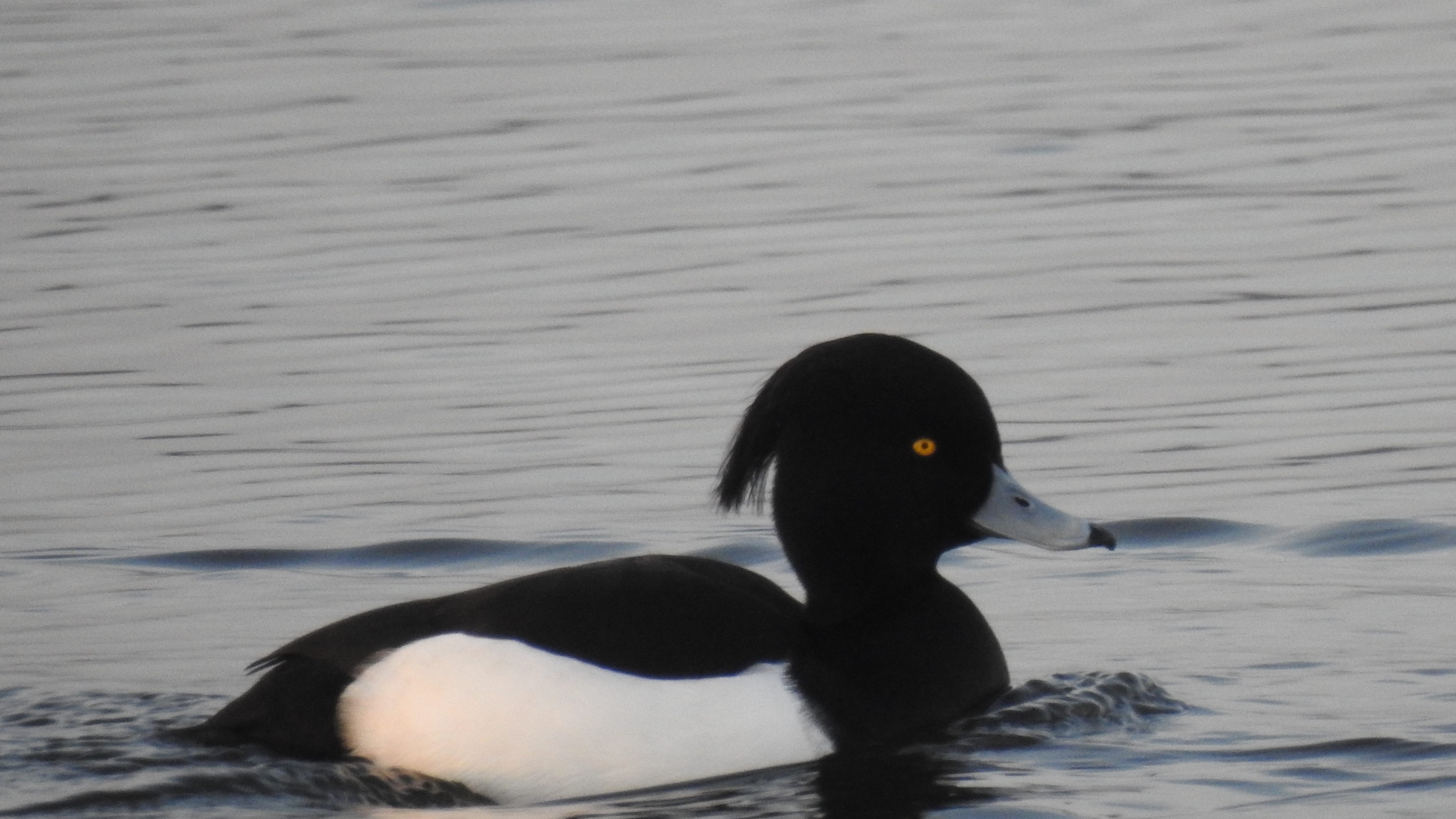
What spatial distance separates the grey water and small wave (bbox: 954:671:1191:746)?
A: 0.6 inches

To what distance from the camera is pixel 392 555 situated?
7.24 meters

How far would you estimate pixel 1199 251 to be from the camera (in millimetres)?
10367

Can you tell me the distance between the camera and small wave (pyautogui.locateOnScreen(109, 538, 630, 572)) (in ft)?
23.5

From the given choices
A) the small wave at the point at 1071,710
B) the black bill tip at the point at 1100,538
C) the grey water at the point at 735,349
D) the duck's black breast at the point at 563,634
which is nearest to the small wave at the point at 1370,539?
the grey water at the point at 735,349

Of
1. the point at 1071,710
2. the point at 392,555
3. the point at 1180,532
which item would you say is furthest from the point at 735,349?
the point at 1071,710

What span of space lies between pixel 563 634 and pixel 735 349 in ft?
12.7

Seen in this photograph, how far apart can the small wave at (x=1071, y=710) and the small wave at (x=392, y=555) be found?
65.3 inches

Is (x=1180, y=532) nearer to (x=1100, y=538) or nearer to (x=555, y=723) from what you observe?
(x=1100, y=538)

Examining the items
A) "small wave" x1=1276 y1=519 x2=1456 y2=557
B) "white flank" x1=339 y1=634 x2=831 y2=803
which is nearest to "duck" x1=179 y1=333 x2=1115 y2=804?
"white flank" x1=339 y1=634 x2=831 y2=803

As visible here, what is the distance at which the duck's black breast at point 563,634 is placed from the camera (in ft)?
17.4

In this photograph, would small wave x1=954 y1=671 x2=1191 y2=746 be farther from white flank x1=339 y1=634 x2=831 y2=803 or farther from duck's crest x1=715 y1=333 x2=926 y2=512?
duck's crest x1=715 y1=333 x2=926 y2=512

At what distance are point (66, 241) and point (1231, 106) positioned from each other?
5810 mm

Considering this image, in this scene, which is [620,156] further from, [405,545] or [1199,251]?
[405,545]

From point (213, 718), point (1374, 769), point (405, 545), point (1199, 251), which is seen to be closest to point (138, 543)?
point (405, 545)
